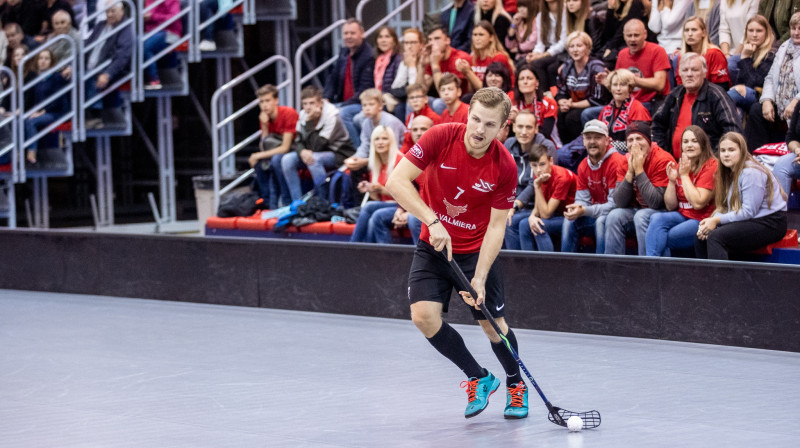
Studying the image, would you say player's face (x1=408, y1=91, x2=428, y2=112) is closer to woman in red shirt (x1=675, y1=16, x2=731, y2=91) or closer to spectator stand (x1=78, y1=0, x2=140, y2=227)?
woman in red shirt (x1=675, y1=16, x2=731, y2=91)

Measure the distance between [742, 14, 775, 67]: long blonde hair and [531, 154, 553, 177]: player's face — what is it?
1.83 metres

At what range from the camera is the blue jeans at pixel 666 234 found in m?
7.51

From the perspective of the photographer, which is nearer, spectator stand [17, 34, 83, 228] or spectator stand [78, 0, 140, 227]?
spectator stand [17, 34, 83, 228]

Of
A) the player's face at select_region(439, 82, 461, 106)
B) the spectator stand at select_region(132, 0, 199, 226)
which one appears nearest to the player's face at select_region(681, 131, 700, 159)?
the player's face at select_region(439, 82, 461, 106)

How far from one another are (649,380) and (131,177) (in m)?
9.06

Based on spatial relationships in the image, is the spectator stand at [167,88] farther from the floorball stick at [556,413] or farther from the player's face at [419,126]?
the floorball stick at [556,413]

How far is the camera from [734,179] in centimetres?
721

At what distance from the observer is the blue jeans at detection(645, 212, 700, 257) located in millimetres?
7508

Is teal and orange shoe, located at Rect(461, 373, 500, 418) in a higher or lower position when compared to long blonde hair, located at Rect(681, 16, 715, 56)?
lower

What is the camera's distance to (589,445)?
4.68m

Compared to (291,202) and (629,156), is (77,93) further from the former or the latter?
(629,156)

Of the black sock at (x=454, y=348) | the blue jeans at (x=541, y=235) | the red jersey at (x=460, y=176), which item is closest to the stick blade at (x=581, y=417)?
the black sock at (x=454, y=348)

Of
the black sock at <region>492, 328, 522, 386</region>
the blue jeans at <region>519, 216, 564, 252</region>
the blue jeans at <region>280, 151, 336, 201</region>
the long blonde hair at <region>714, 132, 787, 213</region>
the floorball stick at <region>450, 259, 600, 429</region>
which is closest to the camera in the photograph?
the floorball stick at <region>450, 259, 600, 429</region>

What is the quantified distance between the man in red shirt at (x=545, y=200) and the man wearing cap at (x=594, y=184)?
0.41ft
